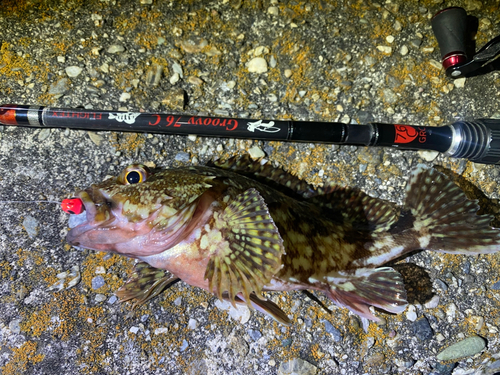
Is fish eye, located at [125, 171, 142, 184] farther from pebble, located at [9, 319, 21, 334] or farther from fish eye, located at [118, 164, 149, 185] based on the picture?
pebble, located at [9, 319, 21, 334]

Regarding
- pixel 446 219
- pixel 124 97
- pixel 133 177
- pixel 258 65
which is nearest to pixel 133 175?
pixel 133 177

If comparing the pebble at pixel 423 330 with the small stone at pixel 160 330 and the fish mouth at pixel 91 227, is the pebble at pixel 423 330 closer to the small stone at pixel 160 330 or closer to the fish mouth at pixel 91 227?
the small stone at pixel 160 330

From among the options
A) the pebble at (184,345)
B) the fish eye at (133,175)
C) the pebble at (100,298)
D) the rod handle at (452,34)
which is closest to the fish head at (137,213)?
the fish eye at (133,175)

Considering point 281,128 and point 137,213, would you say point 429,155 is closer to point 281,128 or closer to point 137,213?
point 281,128

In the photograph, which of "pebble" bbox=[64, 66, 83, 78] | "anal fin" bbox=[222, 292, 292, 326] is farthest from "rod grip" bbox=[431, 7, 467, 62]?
"pebble" bbox=[64, 66, 83, 78]

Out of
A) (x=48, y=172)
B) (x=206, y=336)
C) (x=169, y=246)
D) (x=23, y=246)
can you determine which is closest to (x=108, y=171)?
(x=48, y=172)

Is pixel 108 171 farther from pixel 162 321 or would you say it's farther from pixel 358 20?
pixel 358 20

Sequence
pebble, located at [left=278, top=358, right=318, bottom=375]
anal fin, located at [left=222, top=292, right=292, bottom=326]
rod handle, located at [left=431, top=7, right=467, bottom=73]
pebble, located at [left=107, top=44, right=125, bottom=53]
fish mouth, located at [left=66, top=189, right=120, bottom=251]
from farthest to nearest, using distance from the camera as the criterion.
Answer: pebble, located at [left=107, top=44, right=125, bottom=53] < rod handle, located at [left=431, top=7, right=467, bottom=73] < pebble, located at [left=278, top=358, right=318, bottom=375] < anal fin, located at [left=222, top=292, right=292, bottom=326] < fish mouth, located at [left=66, top=189, right=120, bottom=251]
